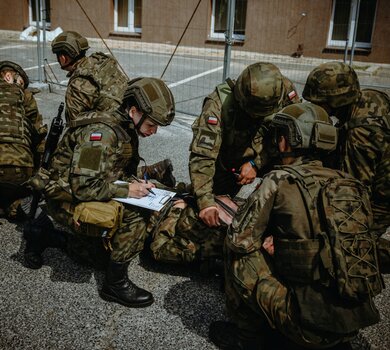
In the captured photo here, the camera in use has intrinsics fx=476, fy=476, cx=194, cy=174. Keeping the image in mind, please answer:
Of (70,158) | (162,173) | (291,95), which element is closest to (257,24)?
(162,173)

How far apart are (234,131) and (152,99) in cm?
102

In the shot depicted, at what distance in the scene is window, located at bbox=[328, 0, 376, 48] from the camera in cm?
1408

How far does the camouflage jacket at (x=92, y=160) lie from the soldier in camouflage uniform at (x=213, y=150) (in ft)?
1.93

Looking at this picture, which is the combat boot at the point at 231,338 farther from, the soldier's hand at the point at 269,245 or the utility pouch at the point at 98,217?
the utility pouch at the point at 98,217

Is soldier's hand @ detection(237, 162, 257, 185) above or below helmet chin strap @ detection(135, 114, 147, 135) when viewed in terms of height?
below

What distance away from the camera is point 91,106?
5262 millimetres

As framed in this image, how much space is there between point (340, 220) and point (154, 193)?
1.45 meters

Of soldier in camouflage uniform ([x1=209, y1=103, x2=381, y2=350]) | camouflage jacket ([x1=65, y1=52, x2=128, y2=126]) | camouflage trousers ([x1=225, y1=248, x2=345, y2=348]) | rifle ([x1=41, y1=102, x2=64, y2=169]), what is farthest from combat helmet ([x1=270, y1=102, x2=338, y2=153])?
camouflage jacket ([x1=65, y1=52, x2=128, y2=126])

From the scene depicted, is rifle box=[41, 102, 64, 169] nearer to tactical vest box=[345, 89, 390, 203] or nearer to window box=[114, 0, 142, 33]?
tactical vest box=[345, 89, 390, 203]

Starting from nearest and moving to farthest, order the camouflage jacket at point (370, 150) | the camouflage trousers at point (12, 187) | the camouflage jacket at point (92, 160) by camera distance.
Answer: the camouflage jacket at point (92, 160) → the camouflage jacket at point (370, 150) → the camouflage trousers at point (12, 187)

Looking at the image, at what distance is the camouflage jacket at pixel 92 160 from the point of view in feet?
9.92

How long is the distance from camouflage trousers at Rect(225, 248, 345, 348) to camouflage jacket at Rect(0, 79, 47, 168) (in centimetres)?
234

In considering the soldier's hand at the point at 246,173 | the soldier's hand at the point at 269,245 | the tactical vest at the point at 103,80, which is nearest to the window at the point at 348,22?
the tactical vest at the point at 103,80

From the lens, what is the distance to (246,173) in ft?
13.3
